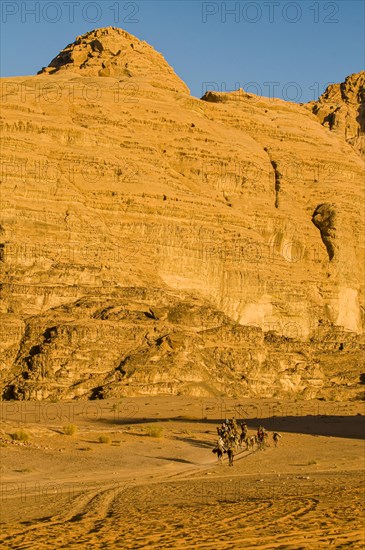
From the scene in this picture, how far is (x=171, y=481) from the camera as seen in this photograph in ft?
88.5

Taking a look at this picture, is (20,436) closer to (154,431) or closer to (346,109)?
(154,431)

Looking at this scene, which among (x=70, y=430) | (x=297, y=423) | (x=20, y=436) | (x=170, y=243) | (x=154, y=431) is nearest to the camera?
(x=20, y=436)

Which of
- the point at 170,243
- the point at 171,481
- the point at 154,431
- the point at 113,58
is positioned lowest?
the point at 171,481

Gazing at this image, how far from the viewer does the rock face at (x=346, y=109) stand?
152m

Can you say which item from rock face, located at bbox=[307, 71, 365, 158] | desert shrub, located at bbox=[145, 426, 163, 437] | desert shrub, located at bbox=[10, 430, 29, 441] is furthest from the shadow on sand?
rock face, located at bbox=[307, 71, 365, 158]

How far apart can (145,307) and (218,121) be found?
4264 cm

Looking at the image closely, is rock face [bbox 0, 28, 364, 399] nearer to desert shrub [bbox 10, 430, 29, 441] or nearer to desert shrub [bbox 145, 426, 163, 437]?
desert shrub [bbox 145, 426, 163, 437]

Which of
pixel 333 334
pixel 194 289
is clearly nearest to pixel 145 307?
pixel 194 289

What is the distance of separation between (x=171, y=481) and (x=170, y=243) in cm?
5133

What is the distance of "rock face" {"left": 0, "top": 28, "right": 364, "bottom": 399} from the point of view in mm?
Answer: 57906

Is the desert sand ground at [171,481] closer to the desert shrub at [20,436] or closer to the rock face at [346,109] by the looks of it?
the desert shrub at [20,436]

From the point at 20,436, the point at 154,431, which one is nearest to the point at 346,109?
the point at 154,431

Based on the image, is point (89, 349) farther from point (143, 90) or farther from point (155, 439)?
point (143, 90)

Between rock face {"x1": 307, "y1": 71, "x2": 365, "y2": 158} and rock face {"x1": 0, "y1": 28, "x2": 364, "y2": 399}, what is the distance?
36.5 meters
